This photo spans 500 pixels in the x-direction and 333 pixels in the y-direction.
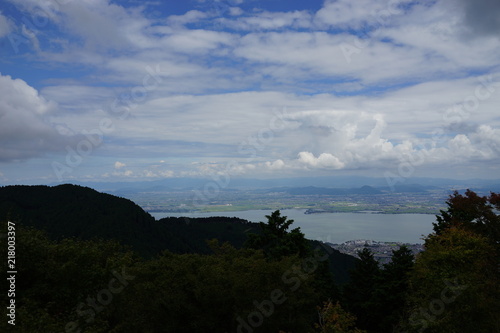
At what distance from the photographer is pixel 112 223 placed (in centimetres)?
11044

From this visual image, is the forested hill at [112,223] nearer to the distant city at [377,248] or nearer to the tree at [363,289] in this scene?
the distant city at [377,248]

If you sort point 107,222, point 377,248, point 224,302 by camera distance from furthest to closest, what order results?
point 107,222 < point 377,248 < point 224,302

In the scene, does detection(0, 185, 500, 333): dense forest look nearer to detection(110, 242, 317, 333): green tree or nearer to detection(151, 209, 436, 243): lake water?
detection(110, 242, 317, 333): green tree

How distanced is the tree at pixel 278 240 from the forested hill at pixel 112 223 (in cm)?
6134

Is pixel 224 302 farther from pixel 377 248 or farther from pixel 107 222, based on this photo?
pixel 107 222

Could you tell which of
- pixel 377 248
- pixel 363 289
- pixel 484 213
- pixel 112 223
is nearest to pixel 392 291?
pixel 363 289

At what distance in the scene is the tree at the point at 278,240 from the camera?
31.3m

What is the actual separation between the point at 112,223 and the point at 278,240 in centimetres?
9118

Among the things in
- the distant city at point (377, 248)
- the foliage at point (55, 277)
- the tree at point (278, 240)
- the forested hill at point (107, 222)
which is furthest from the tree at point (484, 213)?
the forested hill at point (107, 222)

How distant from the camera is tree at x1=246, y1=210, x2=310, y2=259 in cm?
3130

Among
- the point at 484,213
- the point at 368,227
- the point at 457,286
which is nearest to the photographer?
the point at 457,286

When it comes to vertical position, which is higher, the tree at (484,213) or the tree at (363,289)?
the tree at (484,213)

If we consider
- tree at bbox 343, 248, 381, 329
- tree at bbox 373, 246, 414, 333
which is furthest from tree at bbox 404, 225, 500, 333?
tree at bbox 343, 248, 381, 329

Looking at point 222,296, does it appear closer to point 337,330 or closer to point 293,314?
point 293,314
